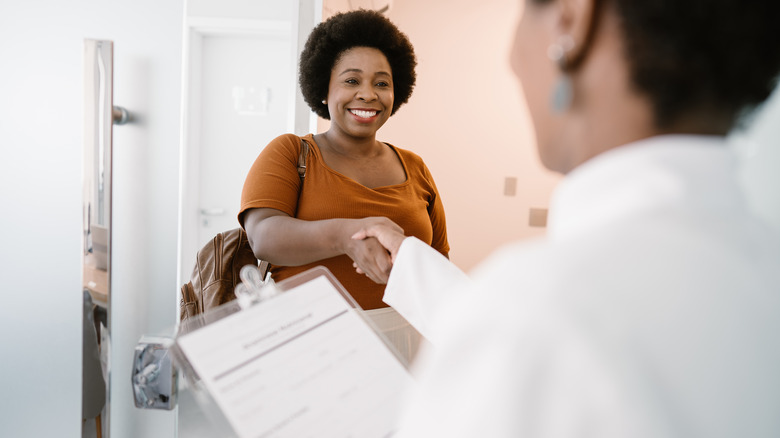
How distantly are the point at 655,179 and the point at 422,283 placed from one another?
59 centimetres

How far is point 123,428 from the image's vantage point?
1.76 metres

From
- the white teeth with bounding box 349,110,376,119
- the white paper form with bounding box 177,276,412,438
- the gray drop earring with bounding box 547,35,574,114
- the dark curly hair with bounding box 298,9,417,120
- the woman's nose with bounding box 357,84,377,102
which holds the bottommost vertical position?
the white paper form with bounding box 177,276,412,438

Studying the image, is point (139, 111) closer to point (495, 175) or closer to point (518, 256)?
point (518, 256)

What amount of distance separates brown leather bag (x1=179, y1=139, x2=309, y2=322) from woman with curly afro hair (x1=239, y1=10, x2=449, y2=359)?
0.07 metres

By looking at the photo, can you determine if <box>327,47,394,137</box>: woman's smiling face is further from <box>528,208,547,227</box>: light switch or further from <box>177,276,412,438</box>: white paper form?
<box>528,208,547,227</box>: light switch

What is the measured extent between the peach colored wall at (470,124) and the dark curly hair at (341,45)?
1.42 metres

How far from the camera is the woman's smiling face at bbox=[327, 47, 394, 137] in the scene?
60.3 inches

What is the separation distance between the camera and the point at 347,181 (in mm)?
1407

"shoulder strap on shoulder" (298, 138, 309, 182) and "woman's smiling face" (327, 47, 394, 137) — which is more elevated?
"woman's smiling face" (327, 47, 394, 137)

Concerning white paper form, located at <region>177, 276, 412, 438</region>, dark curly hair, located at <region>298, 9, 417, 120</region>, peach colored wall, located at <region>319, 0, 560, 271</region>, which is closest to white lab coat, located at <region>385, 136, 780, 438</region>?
white paper form, located at <region>177, 276, 412, 438</region>

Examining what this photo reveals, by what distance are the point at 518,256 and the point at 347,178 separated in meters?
1.12

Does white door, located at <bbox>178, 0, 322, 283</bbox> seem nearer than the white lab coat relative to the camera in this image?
No

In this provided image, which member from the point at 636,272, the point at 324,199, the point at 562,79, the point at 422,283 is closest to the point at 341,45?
the point at 324,199

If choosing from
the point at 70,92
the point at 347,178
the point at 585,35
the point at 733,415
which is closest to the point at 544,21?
the point at 585,35
